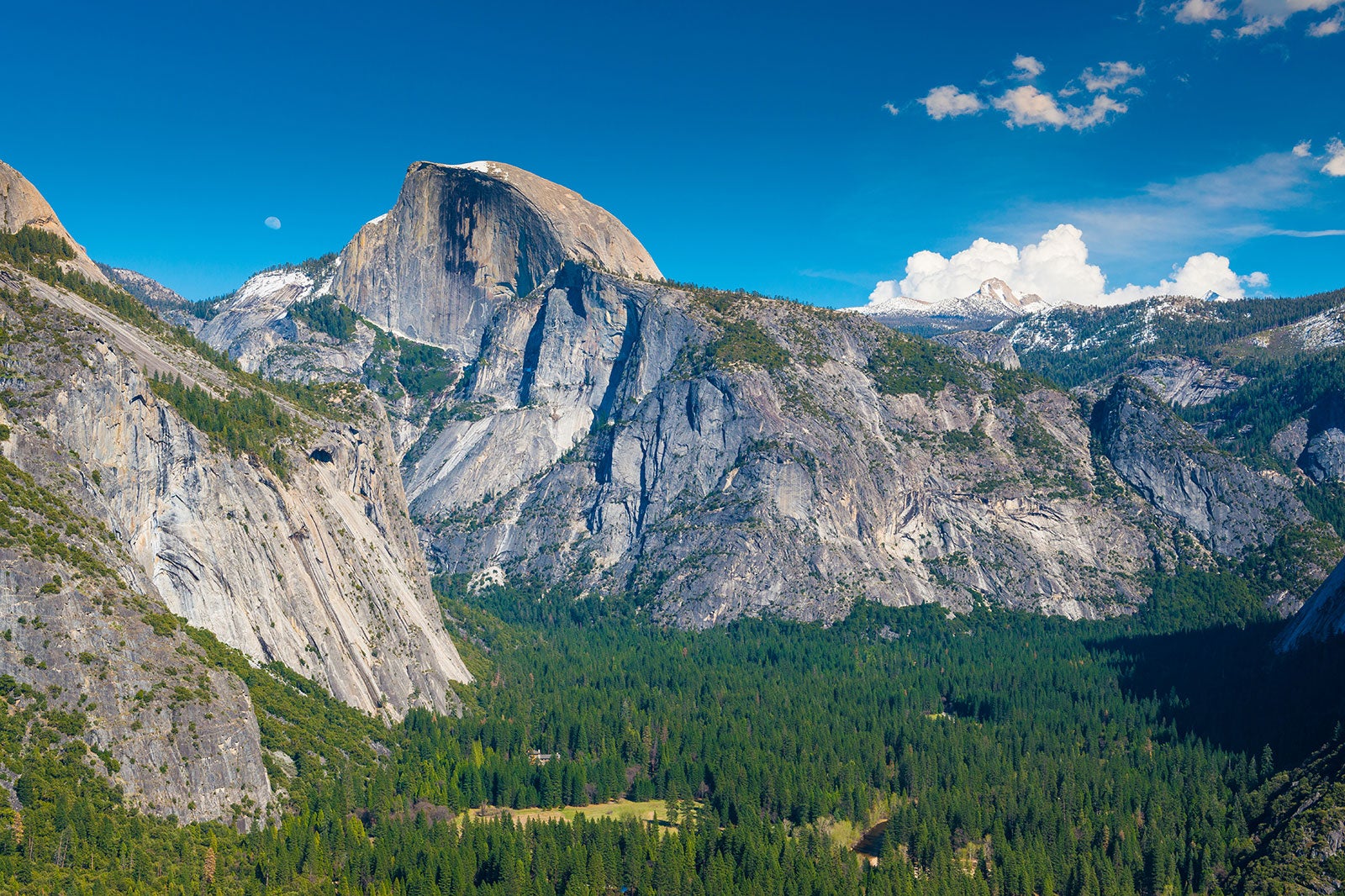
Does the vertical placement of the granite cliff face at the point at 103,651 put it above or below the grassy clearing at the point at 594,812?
above

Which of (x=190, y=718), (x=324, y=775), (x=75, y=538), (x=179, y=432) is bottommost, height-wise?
(x=324, y=775)

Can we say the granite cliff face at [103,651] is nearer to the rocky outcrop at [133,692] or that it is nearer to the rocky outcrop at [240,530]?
the rocky outcrop at [133,692]

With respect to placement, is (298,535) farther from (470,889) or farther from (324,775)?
(470,889)

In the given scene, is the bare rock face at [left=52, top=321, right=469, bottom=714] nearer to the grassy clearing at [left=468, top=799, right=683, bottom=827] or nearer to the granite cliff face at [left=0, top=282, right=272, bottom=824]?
the granite cliff face at [left=0, top=282, right=272, bottom=824]

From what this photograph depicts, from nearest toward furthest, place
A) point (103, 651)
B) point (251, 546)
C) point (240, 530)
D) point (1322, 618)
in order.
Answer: point (103, 651) → point (240, 530) → point (251, 546) → point (1322, 618)

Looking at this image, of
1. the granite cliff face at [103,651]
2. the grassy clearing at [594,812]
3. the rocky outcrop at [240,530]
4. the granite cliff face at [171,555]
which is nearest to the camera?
the granite cliff face at [103,651]

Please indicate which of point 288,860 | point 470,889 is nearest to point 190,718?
point 288,860

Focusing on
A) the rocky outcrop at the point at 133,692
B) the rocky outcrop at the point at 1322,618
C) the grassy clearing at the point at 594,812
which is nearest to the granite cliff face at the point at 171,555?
the rocky outcrop at the point at 133,692

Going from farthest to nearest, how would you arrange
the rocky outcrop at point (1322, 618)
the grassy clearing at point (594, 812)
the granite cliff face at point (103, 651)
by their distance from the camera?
the rocky outcrop at point (1322, 618) < the grassy clearing at point (594, 812) < the granite cliff face at point (103, 651)

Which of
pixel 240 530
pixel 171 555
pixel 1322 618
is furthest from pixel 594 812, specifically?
pixel 1322 618

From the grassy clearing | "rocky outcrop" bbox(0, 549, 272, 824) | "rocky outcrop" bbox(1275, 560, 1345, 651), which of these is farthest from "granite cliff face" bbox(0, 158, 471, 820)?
"rocky outcrop" bbox(1275, 560, 1345, 651)

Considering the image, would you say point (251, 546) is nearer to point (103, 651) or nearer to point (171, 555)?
point (171, 555)
